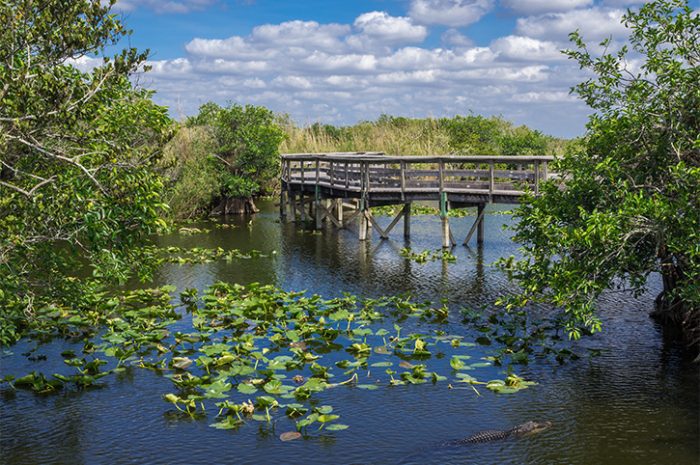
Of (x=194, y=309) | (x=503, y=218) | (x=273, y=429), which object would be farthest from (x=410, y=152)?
(x=273, y=429)

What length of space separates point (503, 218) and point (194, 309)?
77.9 ft

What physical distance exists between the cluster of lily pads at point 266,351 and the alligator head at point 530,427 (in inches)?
58.5

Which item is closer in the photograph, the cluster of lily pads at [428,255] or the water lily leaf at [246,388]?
the water lily leaf at [246,388]

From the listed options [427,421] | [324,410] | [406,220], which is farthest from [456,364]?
[406,220]

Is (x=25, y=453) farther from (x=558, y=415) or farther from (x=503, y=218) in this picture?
(x=503, y=218)

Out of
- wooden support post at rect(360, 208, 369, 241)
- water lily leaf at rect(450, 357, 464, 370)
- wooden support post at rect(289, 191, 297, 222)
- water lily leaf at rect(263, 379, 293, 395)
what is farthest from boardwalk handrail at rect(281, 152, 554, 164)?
water lily leaf at rect(263, 379, 293, 395)

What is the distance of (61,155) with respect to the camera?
12.0m

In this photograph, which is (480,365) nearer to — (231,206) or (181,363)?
(181,363)

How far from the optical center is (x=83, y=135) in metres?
12.1

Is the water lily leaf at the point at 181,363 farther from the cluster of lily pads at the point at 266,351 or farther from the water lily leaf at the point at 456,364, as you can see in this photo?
the water lily leaf at the point at 456,364

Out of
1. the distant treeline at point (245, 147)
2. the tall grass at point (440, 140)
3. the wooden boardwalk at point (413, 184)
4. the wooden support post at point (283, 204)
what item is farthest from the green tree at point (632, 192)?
the tall grass at point (440, 140)

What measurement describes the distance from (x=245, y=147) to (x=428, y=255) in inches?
659

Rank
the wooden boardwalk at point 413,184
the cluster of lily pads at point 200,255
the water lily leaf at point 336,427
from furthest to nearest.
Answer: the cluster of lily pads at point 200,255, the wooden boardwalk at point 413,184, the water lily leaf at point 336,427

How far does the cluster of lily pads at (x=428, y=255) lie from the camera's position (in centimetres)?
2720
